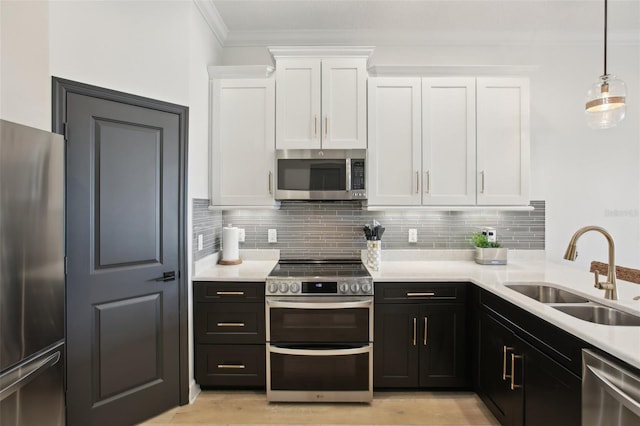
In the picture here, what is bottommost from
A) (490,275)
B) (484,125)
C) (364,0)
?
(490,275)

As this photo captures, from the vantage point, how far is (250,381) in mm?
2287

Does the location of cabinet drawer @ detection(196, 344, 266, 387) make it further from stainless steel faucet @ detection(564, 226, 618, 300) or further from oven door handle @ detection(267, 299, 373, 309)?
stainless steel faucet @ detection(564, 226, 618, 300)

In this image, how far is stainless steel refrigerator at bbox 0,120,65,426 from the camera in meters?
1.21

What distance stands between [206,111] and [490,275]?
255 cm

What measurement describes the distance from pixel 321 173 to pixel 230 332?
54.8 inches

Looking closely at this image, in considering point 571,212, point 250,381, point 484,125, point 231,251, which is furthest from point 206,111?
point 571,212

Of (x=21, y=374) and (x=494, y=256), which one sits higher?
(x=494, y=256)

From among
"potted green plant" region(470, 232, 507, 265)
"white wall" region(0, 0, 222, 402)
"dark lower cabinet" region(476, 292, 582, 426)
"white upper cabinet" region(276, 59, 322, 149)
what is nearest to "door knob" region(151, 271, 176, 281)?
"white wall" region(0, 0, 222, 402)

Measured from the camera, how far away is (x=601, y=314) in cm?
165

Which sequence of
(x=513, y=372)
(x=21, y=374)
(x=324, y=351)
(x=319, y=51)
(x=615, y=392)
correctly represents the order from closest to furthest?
(x=615, y=392)
(x=21, y=374)
(x=513, y=372)
(x=324, y=351)
(x=319, y=51)

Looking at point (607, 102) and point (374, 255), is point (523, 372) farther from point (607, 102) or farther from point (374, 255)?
point (607, 102)

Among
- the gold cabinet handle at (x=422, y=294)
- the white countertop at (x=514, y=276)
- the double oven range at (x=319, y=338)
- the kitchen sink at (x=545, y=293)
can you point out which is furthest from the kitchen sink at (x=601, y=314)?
the double oven range at (x=319, y=338)

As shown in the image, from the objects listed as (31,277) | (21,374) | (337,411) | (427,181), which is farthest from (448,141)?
(21,374)

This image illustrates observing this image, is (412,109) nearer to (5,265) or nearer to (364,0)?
(364,0)
